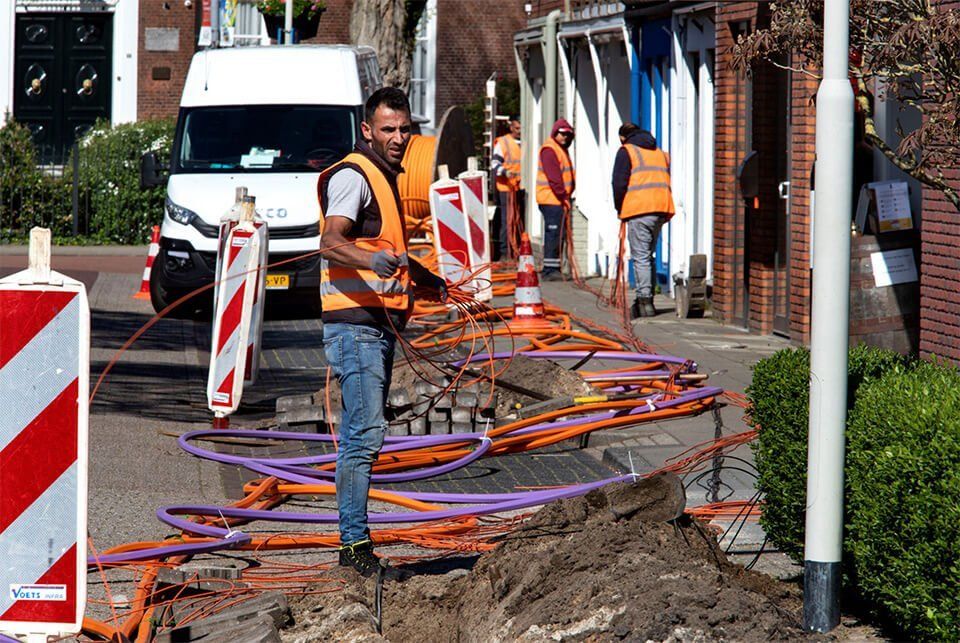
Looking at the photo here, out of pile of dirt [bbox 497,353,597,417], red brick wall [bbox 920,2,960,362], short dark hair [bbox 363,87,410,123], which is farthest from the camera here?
pile of dirt [bbox 497,353,597,417]

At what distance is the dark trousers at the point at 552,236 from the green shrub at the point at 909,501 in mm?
14868

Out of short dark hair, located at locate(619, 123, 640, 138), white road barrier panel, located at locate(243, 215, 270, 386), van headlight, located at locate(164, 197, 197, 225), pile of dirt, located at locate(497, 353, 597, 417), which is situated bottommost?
pile of dirt, located at locate(497, 353, 597, 417)

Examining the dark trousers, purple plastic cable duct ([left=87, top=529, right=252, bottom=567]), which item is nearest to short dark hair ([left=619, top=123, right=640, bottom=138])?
the dark trousers

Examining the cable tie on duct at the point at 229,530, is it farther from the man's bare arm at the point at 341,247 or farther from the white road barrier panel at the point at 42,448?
the white road barrier panel at the point at 42,448

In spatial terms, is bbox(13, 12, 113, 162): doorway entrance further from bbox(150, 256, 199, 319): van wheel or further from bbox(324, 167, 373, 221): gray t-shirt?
bbox(324, 167, 373, 221): gray t-shirt

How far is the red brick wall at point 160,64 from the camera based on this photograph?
37.1m

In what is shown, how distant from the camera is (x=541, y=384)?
10.9 meters

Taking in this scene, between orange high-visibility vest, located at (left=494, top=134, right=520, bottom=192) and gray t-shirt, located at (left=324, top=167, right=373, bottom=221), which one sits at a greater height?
orange high-visibility vest, located at (left=494, top=134, right=520, bottom=192)

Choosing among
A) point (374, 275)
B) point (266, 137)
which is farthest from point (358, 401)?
point (266, 137)

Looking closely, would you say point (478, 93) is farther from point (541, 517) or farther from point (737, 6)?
point (541, 517)

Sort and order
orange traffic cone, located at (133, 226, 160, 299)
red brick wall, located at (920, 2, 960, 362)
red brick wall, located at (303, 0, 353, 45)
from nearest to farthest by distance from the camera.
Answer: red brick wall, located at (920, 2, 960, 362) → orange traffic cone, located at (133, 226, 160, 299) → red brick wall, located at (303, 0, 353, 45)

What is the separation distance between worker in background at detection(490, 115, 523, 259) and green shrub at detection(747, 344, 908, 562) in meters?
16.6

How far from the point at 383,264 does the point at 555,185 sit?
1411 centimetres

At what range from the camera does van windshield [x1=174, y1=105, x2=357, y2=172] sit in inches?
674
